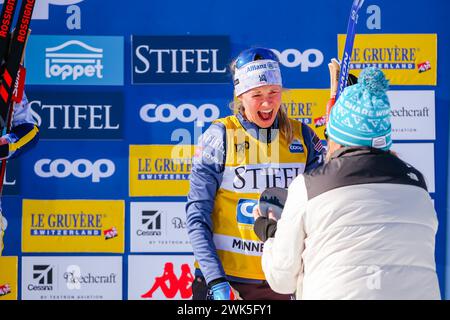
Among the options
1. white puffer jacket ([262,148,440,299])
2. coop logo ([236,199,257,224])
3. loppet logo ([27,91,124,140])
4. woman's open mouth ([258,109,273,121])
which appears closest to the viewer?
white puffer jacket ([262,148,440,299])

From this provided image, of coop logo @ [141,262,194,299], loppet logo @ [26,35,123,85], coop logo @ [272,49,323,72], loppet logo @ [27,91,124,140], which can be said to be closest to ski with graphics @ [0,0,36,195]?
loppet logo @ [26,35,123,85]

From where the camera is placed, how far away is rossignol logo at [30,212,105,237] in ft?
15.8

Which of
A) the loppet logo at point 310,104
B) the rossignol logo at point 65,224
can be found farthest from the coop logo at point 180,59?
the rossignol logo at point 65,224

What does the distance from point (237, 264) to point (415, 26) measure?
2231 millimetres

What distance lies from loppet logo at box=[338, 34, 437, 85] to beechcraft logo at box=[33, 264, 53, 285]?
→ 2212 millimetres

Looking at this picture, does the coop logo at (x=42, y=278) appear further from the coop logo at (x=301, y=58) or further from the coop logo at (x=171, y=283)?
the coop logo at (x=301, y=58)

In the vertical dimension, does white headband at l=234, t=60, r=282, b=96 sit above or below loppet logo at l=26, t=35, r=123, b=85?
below

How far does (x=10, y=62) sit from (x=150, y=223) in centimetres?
139

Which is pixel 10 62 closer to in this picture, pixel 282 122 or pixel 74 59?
pixel 74 59

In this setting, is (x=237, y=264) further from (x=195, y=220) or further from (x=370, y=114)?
(x=370, y=114)

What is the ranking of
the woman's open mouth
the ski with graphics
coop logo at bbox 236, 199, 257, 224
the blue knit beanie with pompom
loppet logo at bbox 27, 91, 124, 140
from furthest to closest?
loppet logo at bbox 27, 91, 124, 140, the ski with graphics, the woman's open mouth, coop logo at bbox 236, 199, 257, 224, the blue knit beanie with pompom

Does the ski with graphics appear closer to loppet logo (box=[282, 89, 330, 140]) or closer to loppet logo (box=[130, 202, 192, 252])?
loppet logo (box=[130, 202, 192, 252])

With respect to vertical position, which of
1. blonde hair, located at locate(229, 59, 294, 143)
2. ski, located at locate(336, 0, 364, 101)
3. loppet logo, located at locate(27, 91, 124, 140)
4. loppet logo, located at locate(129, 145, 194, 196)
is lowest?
loppet logo, located at locate(129, 145, 194, 196)

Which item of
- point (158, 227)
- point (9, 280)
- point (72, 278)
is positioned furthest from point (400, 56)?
point (9, 280)
